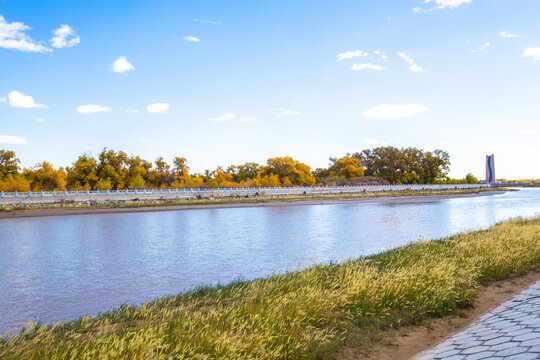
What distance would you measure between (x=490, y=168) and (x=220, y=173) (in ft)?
368

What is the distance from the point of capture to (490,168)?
16125cm

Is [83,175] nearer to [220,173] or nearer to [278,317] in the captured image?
[220,173]

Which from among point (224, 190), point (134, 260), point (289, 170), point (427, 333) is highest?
point (289, 170)

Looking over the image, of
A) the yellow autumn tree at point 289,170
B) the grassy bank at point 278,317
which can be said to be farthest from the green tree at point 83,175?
the grassy bank at point 278,317

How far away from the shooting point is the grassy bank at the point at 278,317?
5551mm

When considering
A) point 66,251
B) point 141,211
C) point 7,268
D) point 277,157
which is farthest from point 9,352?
point 277,157

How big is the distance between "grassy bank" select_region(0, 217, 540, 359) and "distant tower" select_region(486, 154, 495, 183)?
16982cm

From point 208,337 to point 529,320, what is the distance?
5155 millimetres

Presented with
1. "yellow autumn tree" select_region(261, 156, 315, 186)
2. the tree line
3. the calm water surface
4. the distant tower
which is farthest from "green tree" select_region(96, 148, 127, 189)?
the distant tower

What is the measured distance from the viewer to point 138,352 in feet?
17.5

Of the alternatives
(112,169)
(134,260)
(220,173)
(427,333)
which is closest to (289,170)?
(220,173)

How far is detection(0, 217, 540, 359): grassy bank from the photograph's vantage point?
555 centimetres

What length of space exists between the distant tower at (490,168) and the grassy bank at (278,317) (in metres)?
170

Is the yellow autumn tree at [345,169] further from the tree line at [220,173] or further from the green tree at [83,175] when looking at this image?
the green tree at [83,175]
